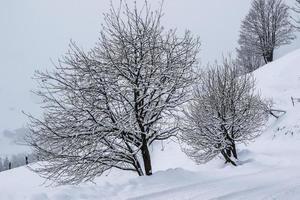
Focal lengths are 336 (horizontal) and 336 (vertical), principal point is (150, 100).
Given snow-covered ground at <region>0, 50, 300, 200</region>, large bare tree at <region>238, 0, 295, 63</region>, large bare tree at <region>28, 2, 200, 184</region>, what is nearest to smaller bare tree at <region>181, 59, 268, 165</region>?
snow-covered ground at <region>0, 50, 300, 200</region>

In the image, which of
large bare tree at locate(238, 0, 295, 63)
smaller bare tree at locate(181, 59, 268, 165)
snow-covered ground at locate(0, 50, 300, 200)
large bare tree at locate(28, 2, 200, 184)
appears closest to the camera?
snow-covered ground at locate(0, 50, 300, 200)

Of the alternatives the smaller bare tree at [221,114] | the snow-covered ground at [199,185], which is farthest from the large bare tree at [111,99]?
the smaller bare tree at [221,114]

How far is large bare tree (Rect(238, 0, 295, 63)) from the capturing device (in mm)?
45375

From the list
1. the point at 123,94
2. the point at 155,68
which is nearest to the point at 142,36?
the point at 155,68

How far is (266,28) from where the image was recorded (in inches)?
1790

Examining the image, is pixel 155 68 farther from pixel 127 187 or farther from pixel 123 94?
pixel 127 187

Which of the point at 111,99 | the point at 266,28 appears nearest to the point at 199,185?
the point at 111,99

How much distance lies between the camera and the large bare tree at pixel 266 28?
45.4m

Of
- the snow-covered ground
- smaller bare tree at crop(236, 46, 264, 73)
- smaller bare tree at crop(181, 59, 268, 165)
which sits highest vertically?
smaller bare tree at crop(236, 46, 264, 73)

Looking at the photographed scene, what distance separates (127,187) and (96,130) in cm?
278

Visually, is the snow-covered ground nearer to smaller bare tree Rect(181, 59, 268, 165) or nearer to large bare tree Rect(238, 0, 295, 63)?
smaller bare tree Rect(181, 59, 268, 165)

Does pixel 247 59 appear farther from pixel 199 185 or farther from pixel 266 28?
pixel 199 185

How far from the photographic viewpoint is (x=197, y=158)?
19.8 metres

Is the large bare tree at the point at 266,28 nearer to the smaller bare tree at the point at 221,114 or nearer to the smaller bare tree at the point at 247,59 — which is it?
the smaller bare tree at the point at 247,59
